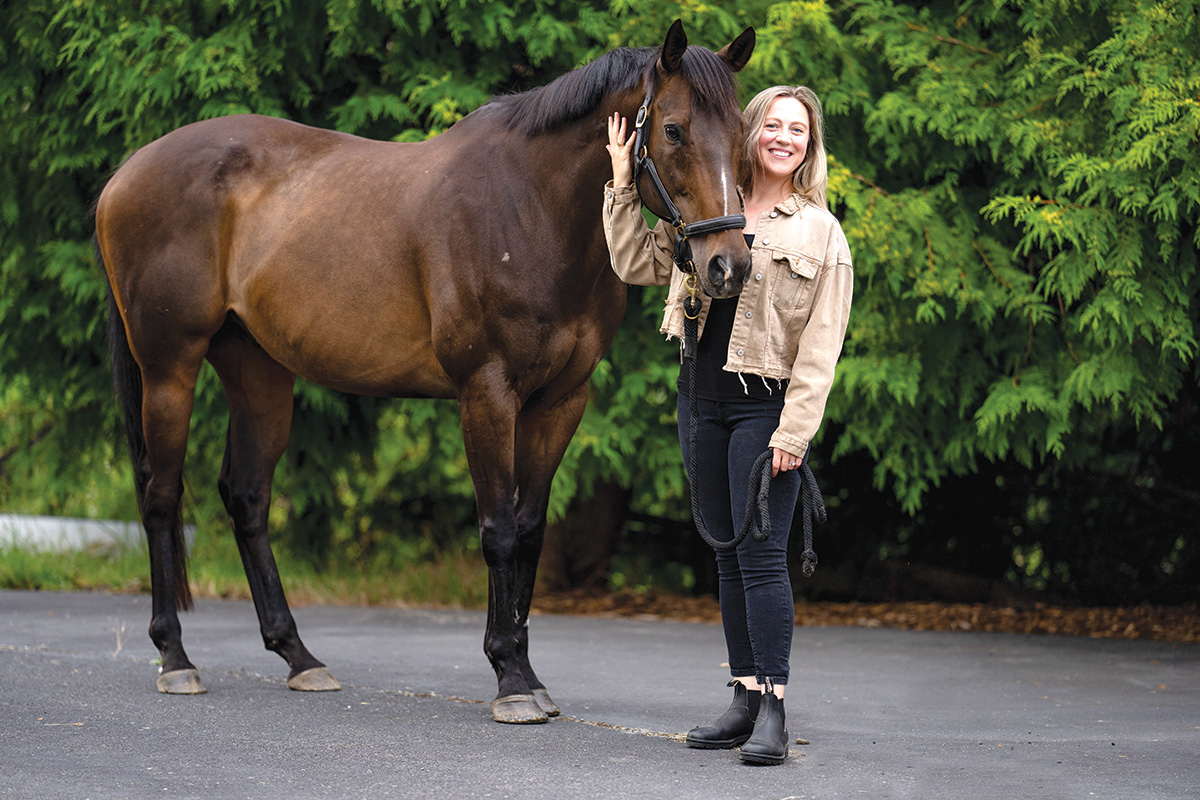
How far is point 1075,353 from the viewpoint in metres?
5.83

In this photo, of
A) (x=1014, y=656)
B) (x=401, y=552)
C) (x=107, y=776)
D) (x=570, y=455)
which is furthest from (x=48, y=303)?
(x=1014, y=656)

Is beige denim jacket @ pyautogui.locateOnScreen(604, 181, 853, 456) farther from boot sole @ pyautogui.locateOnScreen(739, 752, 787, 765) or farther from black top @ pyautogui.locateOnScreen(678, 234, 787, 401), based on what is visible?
boot sole @ pyautogui.locateOnScreen(739, 752, 787, 765)

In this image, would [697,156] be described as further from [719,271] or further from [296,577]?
[296,577]

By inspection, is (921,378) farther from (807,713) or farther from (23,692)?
(23,692)

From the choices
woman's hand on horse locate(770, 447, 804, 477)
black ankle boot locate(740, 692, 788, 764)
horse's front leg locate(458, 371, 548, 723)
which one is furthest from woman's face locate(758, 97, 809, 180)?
black ankle boot locate(740, 692, 788, 764)

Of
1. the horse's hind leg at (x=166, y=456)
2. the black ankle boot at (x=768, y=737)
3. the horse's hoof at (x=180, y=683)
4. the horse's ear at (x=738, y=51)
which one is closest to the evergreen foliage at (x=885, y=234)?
the horse's hind leg at (x=166, y=456)

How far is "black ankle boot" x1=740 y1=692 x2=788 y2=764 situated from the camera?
354 centimetres

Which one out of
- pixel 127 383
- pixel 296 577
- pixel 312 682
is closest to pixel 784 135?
pixel 312 682

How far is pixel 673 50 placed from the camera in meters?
3.74

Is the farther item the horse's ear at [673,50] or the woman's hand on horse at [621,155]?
the woman's hand on horse at [621,155]

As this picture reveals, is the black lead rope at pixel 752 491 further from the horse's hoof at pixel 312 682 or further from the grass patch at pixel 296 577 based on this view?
the grass patch at pixel 296 577

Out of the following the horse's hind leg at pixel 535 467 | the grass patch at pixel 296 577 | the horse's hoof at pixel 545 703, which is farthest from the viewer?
the grass patch at pixel 296 577

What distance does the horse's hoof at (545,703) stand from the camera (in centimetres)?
426

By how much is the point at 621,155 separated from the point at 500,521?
4.46ft
